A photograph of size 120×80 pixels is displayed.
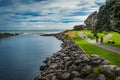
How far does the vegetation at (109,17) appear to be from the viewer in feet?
126

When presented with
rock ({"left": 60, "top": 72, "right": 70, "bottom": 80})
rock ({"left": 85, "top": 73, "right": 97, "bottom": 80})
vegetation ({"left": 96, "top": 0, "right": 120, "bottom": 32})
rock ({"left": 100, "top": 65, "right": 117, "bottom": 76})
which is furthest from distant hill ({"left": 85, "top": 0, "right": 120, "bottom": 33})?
rock ({"left": 60, "top": 72, "right": 70, "bottom": 80})

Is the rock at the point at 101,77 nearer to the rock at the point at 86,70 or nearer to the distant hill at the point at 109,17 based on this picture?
the rock at the point at 86,70

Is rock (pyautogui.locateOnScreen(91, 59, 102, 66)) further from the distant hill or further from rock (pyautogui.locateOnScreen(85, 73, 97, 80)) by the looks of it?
the distant hill

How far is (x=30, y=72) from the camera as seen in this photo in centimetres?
3650

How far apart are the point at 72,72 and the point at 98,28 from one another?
2382 centimetres

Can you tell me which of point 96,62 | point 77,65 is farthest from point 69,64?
point 96,62

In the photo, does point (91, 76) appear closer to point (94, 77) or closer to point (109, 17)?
point (94, 77)

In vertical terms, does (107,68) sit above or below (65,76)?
above

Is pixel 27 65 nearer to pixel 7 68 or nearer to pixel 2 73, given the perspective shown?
pixel 7 68

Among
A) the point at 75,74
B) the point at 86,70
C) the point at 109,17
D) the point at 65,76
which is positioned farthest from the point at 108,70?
the point at 109,17

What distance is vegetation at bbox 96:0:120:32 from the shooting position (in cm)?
3853

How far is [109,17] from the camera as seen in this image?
43875 millimetres

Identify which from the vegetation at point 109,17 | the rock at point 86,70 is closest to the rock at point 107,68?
the rock at point 86,70

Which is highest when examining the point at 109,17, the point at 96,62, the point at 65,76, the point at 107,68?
the point at 109,17
